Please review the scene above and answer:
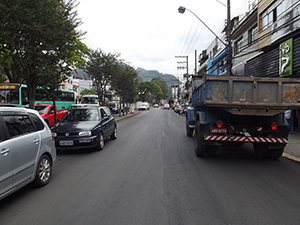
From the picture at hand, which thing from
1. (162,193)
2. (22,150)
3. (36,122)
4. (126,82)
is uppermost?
(126,82)

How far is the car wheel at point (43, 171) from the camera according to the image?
4.41 metres

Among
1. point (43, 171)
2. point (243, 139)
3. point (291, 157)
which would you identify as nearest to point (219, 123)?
point (243, 139)

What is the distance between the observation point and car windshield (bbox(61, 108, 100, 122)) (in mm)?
8523

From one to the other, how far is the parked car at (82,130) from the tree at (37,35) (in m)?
2.70

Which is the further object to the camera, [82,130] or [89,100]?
[89,100]

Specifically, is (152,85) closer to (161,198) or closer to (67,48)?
(67,48)

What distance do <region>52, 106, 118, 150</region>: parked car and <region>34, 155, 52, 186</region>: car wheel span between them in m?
2.44

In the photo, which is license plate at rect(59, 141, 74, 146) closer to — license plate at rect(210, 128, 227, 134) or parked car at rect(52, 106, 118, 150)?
parked car at rect(52, 106, 118, 150)

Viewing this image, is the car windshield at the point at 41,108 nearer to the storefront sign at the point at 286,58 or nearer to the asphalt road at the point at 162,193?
the asphalt road at the point at 162,193

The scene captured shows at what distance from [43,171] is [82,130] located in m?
2.89

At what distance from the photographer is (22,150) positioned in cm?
391

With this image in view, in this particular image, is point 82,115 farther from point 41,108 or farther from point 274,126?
point 41,108

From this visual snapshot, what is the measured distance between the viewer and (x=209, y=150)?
22.9 ft

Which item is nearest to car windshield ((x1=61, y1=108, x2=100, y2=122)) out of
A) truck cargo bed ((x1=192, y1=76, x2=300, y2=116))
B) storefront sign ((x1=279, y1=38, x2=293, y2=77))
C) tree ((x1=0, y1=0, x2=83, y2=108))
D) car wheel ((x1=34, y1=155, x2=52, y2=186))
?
tree ((x1=0, y1=0, x2=83, y2=108))
